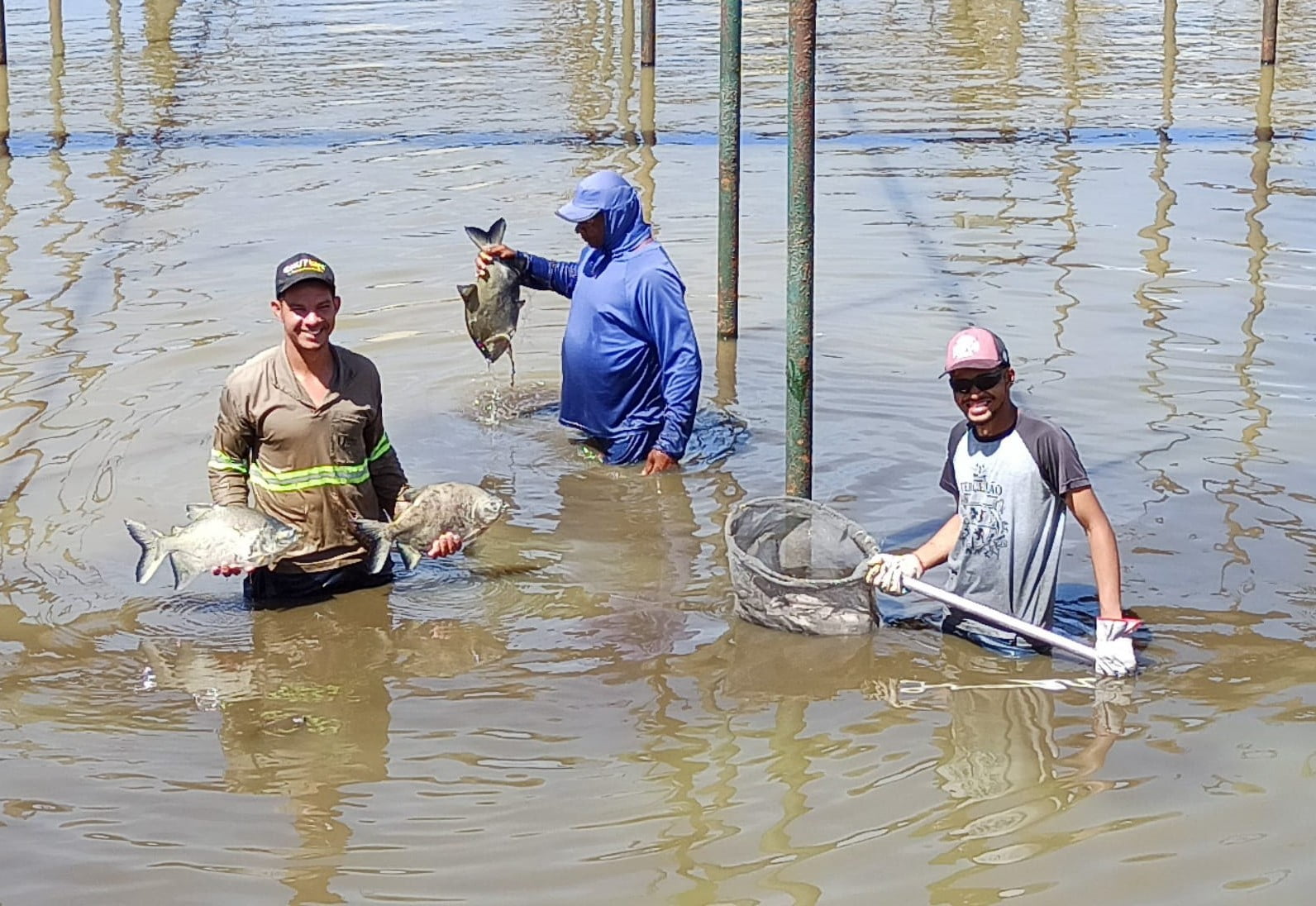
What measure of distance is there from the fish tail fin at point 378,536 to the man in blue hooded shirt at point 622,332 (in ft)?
5.96

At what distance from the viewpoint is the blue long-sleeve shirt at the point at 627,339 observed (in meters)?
7.54

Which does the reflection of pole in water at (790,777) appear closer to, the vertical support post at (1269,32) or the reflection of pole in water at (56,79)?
the reflection of pole in water at (56,79)

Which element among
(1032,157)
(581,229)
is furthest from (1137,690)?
(1032,157)

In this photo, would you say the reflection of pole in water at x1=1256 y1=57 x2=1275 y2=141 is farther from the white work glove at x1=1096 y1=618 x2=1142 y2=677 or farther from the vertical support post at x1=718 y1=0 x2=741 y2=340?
the white work glove at x1=1096 y1=618 x2=1142 y2=677

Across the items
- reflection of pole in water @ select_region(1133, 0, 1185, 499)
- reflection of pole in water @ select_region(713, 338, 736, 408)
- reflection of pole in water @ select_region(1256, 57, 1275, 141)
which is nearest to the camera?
reflection of pole in water @ select_region(1133, 0, 1185, 499)

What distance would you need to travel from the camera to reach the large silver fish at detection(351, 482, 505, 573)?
6105 mm

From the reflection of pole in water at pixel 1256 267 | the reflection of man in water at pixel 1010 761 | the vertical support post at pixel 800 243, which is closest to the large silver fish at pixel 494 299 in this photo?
the vertical support post at pixel 800 243

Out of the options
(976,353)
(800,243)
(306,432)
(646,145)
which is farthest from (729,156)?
(646,145)

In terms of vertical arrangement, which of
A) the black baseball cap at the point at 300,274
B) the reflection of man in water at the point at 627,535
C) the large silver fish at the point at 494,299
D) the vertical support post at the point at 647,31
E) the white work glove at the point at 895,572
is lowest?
the reflection of man in water at the point at 627,535

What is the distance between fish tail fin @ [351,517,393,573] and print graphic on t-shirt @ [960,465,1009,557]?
203 centimetres

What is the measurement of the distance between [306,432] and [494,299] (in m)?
2.07

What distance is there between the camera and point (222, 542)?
5.76 meters

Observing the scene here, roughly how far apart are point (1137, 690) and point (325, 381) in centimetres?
289

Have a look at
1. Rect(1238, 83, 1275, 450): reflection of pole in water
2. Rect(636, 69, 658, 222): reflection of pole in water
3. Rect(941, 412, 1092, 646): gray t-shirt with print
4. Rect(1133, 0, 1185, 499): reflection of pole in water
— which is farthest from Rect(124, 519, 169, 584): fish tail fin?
Rect(636, 69, 658, 222): reflection of pole in water
